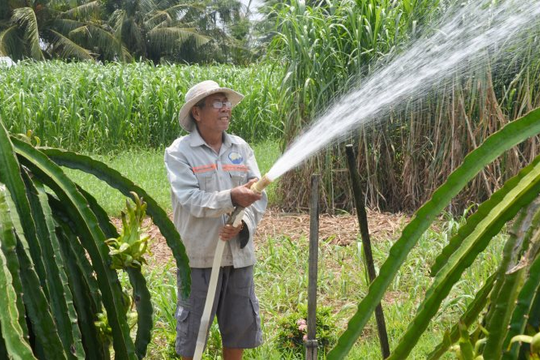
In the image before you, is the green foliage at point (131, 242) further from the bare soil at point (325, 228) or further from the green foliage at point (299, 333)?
the bare soil at point (325, 228)

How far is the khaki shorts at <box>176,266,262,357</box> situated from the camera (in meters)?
3.70

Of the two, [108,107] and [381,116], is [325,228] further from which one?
[108,107]

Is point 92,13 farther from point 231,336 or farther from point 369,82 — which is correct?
point 231,336

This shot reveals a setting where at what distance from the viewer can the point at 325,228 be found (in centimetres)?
662

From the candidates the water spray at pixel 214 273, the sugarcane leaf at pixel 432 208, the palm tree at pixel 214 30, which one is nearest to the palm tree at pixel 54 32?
the palm tree at pixel 214 30

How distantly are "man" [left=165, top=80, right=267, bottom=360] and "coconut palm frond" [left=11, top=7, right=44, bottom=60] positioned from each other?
92.5 feet

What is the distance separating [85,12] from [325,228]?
30.7m

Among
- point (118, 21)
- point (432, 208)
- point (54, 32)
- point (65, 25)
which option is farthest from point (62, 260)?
point (118, 21)

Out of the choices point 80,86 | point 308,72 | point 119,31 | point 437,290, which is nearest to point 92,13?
point 119,31

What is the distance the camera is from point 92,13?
35125 mm

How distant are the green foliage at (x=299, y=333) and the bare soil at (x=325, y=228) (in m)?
1.80

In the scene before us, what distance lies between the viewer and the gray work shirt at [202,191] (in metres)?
3.62

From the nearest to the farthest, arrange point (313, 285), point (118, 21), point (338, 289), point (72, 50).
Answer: point (313, 285) < point (338, 289) < point (72, 50) < point (118, 21)

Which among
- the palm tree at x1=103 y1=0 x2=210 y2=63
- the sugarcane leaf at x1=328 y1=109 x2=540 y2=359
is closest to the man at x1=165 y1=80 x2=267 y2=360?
the sugarcane leaf at x1=328 y1=109 x2=540 y2=359
